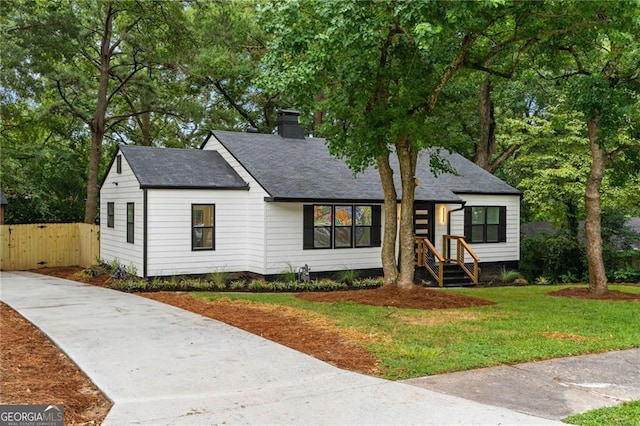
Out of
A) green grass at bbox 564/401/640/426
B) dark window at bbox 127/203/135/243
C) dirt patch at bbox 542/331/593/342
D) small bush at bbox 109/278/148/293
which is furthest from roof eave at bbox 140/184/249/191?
green grass at bbox 564/401/640/426

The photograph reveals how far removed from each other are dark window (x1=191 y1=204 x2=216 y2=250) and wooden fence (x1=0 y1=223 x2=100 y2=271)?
5.08 meters

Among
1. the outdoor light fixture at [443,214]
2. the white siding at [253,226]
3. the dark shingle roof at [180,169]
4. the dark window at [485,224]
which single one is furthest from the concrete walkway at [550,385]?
the dark window at [485,224]

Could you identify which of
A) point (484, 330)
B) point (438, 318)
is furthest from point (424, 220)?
point (484, 330)

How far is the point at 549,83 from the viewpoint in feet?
69.7

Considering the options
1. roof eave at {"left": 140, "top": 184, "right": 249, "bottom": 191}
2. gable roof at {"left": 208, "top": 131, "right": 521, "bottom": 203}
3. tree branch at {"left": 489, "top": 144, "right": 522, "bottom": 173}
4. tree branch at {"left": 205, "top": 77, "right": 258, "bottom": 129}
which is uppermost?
tree branch at {"left": 205, "top": 77, "right": 258, "bottom": 129}

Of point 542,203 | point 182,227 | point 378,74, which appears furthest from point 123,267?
point 542,203

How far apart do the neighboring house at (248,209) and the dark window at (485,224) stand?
27 centimetres

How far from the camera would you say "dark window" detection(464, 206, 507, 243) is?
716 inches

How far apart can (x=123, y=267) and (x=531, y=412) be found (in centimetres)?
1263

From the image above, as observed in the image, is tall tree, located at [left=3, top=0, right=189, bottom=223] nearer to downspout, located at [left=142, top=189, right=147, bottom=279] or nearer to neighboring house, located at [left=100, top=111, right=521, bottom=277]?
neighboring house, located at [left=100, top=111, right=521, bottom=277]

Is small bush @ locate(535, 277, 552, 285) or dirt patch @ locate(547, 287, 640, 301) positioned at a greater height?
dirt patch @ locate(547, 287, 640, 301)

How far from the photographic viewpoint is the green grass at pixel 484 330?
630 centimetres

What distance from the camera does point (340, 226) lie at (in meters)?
15.7

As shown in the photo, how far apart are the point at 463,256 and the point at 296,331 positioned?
10764 mm
